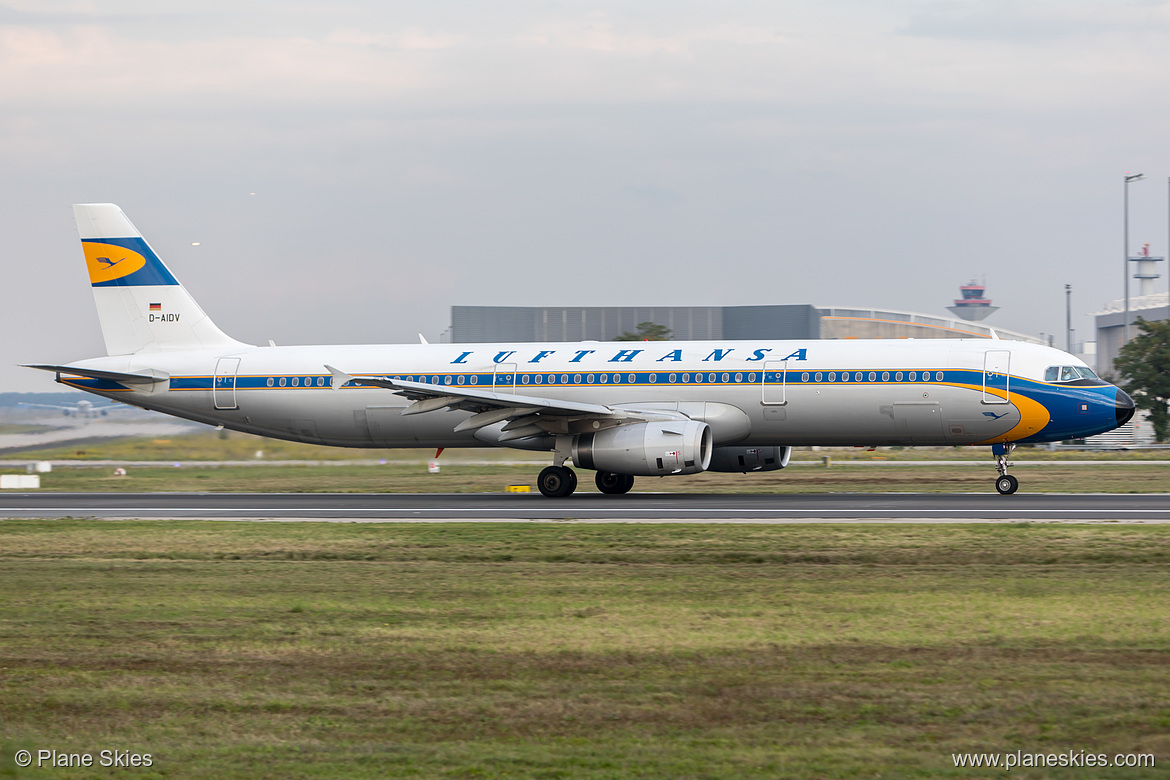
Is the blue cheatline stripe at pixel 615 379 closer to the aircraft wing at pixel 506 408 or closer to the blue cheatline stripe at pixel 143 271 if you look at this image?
the aircraft wing at pixel 506 408

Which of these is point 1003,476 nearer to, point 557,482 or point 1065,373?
point 1065,373

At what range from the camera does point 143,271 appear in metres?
32.9

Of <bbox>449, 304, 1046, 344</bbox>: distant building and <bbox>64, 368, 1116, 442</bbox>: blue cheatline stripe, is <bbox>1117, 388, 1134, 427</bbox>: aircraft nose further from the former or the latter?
<bbox>449, 304, 1046, 344</bbox>: distant building

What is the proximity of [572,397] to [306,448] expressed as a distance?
10920mm

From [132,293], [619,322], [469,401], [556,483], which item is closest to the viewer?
[469,401]

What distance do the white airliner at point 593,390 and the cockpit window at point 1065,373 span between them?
33mm

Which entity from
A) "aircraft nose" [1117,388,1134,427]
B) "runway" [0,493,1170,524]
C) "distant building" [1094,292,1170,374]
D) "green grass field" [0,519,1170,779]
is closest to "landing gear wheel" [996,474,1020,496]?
"runway" [0,493,1170,524]

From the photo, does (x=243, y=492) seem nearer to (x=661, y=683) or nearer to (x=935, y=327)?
(x=661, y=683)

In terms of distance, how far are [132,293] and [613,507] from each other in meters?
16.7

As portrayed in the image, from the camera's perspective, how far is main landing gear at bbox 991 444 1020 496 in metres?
26.8

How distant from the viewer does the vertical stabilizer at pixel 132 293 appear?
1272 inches

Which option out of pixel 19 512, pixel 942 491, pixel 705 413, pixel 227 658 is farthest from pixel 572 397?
pixel 227 658

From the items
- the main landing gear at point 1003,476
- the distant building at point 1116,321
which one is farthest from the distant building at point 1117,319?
the main landing gear at point 1003,476

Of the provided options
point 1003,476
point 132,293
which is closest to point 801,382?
point 1003,476
